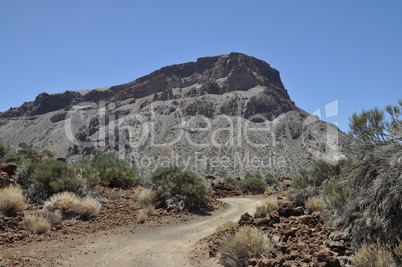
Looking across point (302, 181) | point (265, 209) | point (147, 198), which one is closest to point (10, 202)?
point (147, 198)

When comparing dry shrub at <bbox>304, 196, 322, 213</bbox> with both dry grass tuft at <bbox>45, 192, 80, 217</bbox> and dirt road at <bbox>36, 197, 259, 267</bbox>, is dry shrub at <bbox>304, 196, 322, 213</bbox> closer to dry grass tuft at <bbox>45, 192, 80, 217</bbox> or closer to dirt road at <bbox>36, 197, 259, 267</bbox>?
dirt road at <bbox>36, 197, 259, 267</bbox>

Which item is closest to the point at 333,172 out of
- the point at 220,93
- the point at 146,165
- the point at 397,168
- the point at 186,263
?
the point at 397,168

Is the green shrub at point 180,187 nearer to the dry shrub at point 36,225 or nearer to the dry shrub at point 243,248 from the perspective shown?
the dry shrub at point 36,225

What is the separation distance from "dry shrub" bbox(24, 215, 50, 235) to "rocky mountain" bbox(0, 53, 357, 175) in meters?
26.3

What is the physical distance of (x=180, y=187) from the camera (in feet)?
43.9

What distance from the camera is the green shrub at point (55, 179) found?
456 inches

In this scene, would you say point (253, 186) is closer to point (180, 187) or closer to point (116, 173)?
point (180, 187)

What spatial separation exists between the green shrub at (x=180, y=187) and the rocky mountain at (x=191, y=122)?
68.8ft

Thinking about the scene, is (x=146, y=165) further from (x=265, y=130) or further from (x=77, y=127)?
(x=77, y=127)

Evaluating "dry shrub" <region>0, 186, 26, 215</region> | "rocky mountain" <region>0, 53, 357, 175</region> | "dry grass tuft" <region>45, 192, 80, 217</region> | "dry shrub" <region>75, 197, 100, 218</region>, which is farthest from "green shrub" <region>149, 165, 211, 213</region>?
"rocky mountain" <region>0, 53, 357, 175</region>

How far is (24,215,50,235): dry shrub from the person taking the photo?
8438 millimetres

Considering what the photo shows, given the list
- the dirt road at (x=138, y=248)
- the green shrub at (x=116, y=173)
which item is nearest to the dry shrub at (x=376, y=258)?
the dirt road at (x=138, y=248)

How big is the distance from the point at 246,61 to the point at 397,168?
129 m

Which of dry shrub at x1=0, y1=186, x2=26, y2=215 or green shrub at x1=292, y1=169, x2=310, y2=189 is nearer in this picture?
dry shrub at x1=0, y1=186, x2=26, y2=215
